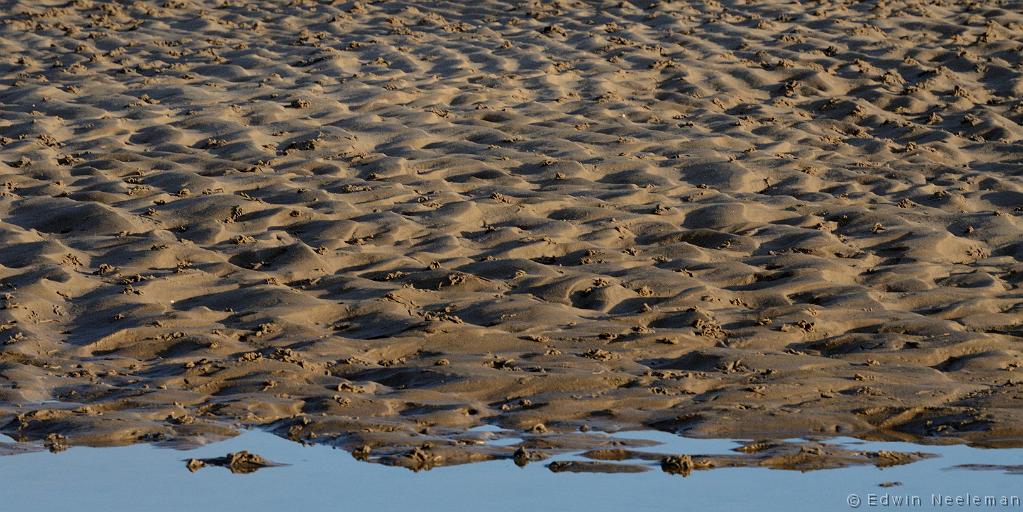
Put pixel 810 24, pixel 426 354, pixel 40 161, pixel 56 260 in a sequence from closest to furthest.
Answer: pixel 426 354 < pixel 56 260 < pixel 40 161 < pixel 810 24

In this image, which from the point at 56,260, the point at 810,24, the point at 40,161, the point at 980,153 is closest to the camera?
the point at 56,260

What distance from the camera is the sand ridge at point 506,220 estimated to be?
251 inches

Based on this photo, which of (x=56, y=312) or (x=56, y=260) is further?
(x=56, y=260)

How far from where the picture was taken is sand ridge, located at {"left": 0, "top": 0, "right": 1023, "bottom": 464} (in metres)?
6.38

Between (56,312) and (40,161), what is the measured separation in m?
2.61

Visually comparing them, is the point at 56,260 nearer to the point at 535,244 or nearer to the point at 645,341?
the point at 535,244

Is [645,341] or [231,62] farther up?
[645,341]

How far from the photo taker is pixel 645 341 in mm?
7055

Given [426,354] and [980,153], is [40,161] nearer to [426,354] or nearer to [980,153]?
[426,354]

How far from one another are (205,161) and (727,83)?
4.22m

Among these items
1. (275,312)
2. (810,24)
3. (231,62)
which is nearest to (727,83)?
(810,24)

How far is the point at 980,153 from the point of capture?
1070cm

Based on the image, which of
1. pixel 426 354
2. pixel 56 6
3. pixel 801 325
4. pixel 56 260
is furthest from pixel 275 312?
pixel 56 6

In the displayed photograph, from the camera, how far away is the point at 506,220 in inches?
348
